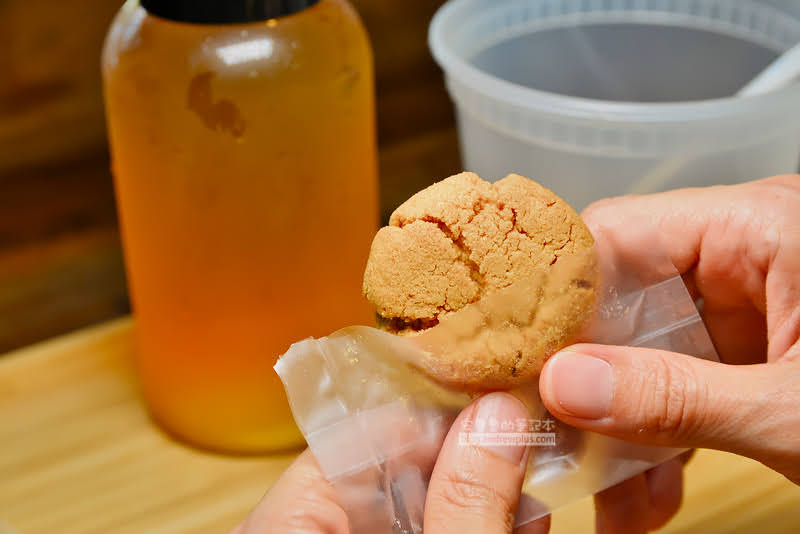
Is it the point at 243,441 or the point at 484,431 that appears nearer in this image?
the point at 484,431

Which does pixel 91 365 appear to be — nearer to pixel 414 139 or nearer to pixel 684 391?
pixel 414 139

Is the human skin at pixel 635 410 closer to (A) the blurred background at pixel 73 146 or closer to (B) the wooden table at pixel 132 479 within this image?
(B) the wooden table at pixel 132 479

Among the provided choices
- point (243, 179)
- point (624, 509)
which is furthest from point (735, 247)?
point (243, 179)

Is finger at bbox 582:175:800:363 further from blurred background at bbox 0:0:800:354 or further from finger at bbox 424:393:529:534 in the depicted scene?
blurred background at bbox 0:0:800:354

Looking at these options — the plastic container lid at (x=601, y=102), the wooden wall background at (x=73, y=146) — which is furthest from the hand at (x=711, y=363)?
the wooden wall background at (x=73, y=146)

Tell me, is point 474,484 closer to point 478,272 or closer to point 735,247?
point 478,272

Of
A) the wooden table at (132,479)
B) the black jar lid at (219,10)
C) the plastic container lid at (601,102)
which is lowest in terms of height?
the wooden table at (132,479)

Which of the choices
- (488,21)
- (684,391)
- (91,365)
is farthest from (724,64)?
(91,365)
